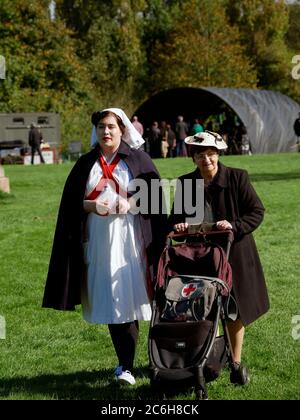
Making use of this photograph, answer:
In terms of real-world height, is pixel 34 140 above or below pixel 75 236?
below

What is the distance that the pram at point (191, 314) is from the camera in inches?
218

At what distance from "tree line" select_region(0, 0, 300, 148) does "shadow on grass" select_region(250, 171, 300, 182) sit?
23253 mm

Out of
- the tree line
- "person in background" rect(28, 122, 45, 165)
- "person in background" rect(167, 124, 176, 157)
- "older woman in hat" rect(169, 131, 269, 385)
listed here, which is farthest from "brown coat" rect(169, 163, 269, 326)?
the tree line

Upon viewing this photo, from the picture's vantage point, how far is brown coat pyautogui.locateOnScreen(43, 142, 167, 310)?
6.38 metres

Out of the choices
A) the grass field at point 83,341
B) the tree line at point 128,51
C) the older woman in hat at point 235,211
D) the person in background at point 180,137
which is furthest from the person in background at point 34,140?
the older woman in hat at point 235,211

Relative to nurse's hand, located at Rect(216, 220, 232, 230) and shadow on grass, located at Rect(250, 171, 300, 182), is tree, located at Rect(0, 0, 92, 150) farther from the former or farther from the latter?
nurse's hand, located at Rect(216, 220, 232, 230)

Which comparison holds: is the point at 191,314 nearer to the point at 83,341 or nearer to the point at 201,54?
the point at 83,341

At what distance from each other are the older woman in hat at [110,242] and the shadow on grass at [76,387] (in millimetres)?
138

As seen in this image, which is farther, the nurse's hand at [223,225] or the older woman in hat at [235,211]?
the older woman in hat at [235,211]

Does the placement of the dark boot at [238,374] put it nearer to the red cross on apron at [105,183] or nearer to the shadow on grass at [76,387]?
the shadow on grass at [76,387]

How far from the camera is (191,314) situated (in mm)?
5695

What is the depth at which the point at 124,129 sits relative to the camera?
6457 mm

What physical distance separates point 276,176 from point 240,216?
59.9 feet

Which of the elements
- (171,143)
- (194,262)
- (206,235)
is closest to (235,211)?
(206,235)
